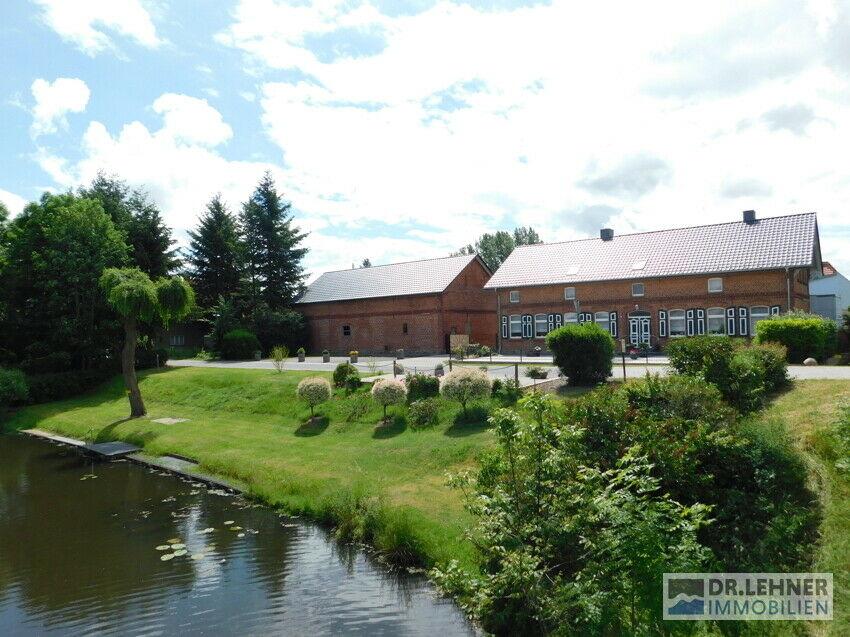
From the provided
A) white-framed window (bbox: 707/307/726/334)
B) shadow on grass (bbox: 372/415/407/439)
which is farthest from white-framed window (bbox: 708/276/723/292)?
shadow on grass (bbox: 372/415/407/439)

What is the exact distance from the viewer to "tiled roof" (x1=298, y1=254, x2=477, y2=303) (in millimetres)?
37438

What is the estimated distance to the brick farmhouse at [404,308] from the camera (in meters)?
36.5

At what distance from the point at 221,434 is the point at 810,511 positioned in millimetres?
14525

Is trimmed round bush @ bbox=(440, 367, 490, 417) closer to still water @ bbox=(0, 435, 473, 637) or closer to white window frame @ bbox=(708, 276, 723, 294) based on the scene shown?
still water @ bbox=(0, 435, 473, 637)

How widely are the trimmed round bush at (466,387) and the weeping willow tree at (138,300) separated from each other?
10791 millimetres

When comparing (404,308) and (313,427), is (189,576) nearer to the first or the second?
(313,427)

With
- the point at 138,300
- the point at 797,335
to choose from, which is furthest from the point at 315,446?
the point at 797,335

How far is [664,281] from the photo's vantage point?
30469 millimetres

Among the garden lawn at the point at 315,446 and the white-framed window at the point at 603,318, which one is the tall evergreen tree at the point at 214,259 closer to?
the garden lawn at the point at 315,446

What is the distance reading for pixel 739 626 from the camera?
18.5ft

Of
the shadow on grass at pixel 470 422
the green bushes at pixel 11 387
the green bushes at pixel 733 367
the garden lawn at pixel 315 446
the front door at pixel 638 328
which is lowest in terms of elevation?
the garden lawn at pixel 315 446

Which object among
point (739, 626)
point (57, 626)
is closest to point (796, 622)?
point (739, 626)

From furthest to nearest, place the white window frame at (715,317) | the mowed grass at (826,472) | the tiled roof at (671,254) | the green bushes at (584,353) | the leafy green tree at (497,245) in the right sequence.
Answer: the leafy green tree at (497,245), the white window frame at (715,317), the tiled roof at (671,254), the green bushes at (584,353), the mowed grass at (826,472)

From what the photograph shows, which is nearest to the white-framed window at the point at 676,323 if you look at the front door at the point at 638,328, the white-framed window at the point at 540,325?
the front door at the point at 638,328
